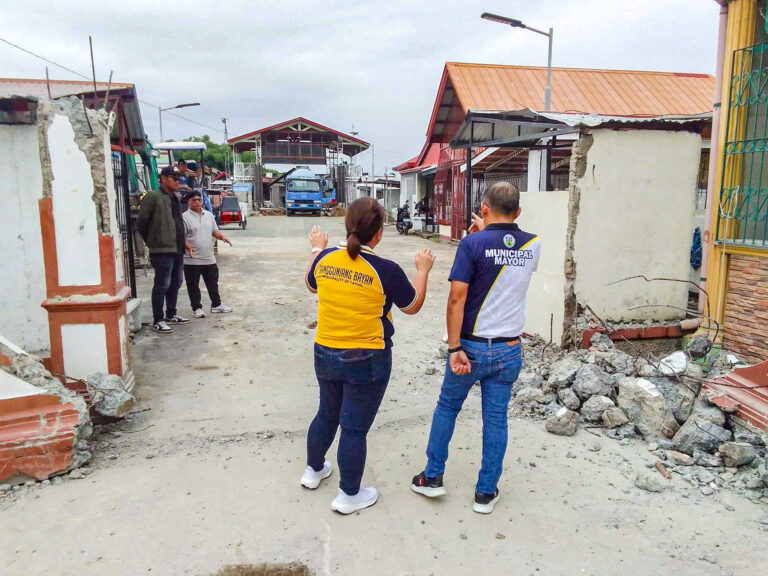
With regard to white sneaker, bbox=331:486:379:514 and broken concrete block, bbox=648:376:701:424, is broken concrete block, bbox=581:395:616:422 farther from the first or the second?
white sneaker, bbox=331:486:379:514

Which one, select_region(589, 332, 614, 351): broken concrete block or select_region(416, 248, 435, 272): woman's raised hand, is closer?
select_region(416, 248, 435, 272): woman's raised hand

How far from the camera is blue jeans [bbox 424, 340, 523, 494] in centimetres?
284

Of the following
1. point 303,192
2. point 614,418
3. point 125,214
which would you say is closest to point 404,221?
point 303,192

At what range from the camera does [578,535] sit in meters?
2.75

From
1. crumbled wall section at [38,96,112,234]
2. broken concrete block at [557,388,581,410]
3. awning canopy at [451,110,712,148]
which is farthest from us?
awning canopy at [451,110,712,148]

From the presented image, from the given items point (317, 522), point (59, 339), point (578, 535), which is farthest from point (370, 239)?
point (59, 339)

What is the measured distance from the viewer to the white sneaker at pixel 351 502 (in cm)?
289

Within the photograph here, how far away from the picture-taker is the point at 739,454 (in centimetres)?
326

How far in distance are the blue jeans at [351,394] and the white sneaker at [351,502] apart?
0.11 feet

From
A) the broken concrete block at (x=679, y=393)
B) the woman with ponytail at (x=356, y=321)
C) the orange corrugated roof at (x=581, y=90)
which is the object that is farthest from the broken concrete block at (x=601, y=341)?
the orange corrugated roof at (x=581, y=90)

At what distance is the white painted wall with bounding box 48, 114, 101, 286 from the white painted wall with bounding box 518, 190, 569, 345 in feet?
12.9

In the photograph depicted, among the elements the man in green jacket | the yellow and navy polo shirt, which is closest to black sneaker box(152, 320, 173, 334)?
the man in green jacket

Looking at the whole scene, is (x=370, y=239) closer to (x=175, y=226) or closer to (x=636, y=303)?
(x=636, y=303)

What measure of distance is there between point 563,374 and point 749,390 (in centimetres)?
120
